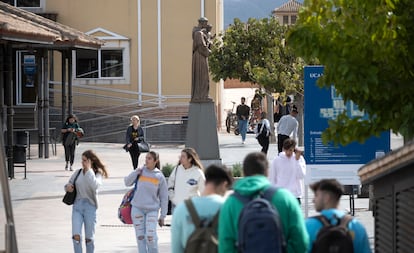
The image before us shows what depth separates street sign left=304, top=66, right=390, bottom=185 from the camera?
57.4 ft

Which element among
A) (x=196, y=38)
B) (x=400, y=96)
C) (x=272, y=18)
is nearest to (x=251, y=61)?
(x=272, y=18)

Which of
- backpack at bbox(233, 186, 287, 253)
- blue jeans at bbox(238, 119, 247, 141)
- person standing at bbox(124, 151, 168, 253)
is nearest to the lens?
backpack at bbox(233, 186, 287, 253)

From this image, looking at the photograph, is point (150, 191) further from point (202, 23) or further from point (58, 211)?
A: point (202, 23)

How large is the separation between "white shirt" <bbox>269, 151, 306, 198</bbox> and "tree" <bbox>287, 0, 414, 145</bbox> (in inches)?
254

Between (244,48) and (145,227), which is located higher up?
(244,48)

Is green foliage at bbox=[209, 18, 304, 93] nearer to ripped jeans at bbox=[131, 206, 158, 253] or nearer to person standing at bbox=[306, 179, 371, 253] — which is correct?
ripped jeans at bbox=[131, 206, 158, 253]

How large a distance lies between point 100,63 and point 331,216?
4271 centimetres

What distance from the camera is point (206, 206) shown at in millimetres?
8617

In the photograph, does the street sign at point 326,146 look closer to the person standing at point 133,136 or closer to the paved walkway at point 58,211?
the paved walkway at point 58,211

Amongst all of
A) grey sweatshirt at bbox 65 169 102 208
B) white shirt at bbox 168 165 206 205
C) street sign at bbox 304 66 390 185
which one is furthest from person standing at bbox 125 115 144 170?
white shirt at bbox 168 165 206 205

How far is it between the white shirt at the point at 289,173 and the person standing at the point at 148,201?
3904mm

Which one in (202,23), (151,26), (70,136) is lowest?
(70,136)

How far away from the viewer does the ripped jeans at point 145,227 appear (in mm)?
14180

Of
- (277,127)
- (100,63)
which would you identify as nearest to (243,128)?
(100,63)
